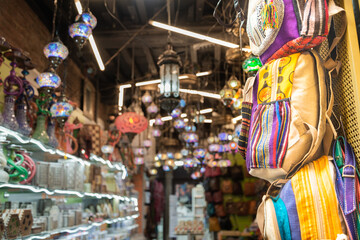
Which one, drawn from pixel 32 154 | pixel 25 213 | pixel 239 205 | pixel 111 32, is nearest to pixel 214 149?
pixel 239 205

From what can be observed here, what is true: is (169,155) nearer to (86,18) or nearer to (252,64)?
(86,18)

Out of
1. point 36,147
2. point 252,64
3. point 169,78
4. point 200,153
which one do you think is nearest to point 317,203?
point 252,64

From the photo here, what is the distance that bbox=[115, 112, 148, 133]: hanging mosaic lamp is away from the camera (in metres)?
5.51

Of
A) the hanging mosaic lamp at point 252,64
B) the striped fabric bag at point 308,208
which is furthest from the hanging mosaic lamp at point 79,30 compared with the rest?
the striped fabric bag at point 308,208

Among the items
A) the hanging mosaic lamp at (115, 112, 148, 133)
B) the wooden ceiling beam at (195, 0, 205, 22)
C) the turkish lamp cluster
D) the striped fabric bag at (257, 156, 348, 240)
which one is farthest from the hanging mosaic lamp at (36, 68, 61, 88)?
the wooden ceiling beam at (195, 0, 205, 22)

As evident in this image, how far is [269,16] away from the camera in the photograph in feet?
5.16

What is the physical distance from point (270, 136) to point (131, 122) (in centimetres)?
416

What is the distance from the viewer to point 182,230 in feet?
30.8

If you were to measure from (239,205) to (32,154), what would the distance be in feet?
21.6

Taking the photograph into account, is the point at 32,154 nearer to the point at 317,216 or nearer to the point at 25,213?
the point at 25,213

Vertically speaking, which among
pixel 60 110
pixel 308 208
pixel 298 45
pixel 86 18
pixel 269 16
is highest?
pixel 86 18

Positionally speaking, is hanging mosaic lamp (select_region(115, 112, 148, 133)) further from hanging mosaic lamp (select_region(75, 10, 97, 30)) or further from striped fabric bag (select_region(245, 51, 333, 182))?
striped fabric bag (select_region(245, 51, 333, 182))

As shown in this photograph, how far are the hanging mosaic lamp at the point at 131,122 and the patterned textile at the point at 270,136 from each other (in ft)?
13.3

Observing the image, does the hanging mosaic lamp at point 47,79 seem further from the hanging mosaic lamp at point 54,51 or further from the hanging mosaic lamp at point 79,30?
the hanging mosaic lamp at point 79,30
